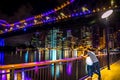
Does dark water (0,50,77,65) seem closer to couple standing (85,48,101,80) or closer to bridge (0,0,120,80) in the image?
bridge (0,0,120,80)

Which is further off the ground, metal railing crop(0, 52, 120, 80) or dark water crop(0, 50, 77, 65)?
metal railing crop(0, 52, 120, 80)

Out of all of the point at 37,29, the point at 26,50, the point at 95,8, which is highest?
the point at 95,8

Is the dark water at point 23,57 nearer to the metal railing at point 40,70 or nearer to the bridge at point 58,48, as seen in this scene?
the bridge at point 58,48

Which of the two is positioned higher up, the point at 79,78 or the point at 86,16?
the point at 86,16

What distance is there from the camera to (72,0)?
252 ft

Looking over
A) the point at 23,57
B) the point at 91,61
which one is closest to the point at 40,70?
the point at 91,61

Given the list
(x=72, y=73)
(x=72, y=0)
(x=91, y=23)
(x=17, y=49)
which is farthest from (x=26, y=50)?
(x=72, y=73)

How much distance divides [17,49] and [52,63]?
6870 centimetres

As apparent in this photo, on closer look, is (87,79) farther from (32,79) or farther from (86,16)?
(86,16)

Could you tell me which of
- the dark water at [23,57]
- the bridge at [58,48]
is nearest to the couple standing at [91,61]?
the bridge at [58,48]

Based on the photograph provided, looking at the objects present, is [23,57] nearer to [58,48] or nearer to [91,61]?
[58,48]

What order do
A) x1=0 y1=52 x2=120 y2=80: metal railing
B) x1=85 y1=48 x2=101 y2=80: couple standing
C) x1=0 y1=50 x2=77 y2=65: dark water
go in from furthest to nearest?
x1=0 y1=50 x2=77 y2=65: dark water → x1=85 y1=48 x2=101 y2=80: couple standing → x1=0 y1=52 x2=120 y2=80: metal railing

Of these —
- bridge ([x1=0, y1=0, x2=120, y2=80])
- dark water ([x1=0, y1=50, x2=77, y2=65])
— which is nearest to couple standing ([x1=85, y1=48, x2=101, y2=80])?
bridge ([x1=0, y1=0, x2=120, y2=80])

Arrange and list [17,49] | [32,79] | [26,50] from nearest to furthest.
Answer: [32,79], [17,49], [26,50]
